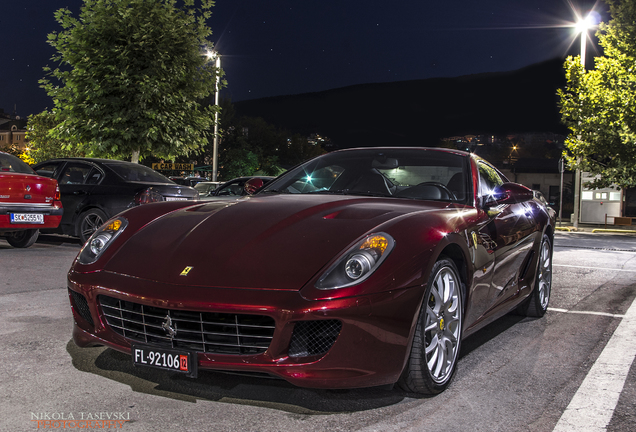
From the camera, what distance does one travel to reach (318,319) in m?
2.63

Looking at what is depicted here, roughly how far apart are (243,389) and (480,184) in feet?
7.31

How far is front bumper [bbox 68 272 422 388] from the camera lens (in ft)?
8.66

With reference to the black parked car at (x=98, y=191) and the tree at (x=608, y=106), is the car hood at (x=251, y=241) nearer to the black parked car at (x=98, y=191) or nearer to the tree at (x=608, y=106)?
the black parked car at (x=98, y=191)

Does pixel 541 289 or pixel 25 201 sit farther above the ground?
pixel 25 201

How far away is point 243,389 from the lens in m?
3.15

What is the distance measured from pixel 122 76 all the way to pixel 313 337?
13.5 meters

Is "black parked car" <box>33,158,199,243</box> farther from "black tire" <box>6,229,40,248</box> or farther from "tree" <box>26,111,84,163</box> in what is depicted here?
"tree" <box>26,111,84,163</box>

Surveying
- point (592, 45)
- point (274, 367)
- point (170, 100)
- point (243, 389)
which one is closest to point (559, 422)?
point (274, 367)

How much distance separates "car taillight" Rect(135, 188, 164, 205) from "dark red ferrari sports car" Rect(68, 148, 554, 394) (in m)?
5.90

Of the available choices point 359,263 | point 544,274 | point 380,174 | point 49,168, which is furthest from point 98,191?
point 359,263

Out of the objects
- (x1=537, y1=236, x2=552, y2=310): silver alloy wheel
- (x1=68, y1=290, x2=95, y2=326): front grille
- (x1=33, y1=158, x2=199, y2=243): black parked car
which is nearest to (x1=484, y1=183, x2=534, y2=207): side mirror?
(x1=537, y1=236, x2=552, y2=310): silver alloy wheel

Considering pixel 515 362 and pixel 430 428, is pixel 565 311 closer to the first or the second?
pixel 515 362

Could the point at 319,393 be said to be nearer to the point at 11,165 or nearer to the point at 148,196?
the point at 148,196

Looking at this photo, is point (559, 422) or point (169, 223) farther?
point (169, 223)
